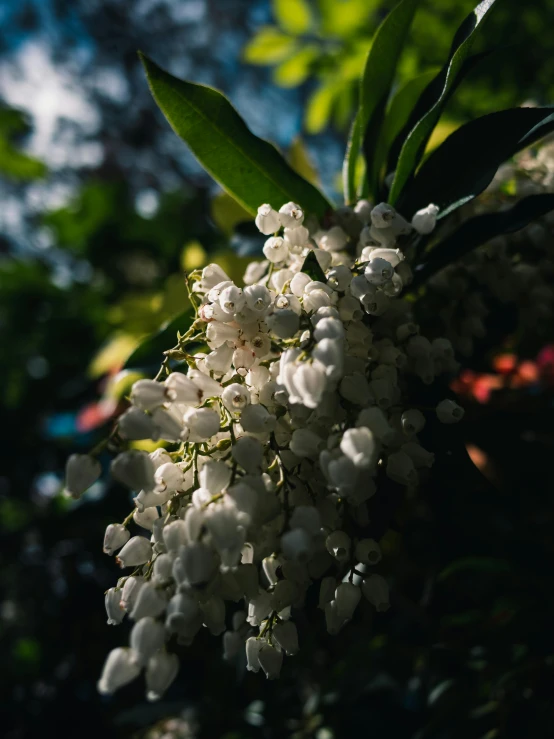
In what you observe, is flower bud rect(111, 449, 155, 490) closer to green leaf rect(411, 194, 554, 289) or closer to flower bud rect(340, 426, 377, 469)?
flower bud rect(340, 426, 377, 469)

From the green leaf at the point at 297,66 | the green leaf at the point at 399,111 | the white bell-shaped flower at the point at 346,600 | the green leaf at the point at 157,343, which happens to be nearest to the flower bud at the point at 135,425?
the white bell-shaped flower at the point at 346,600

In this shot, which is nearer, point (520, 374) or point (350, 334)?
point (350, 334)

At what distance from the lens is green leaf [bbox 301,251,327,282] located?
25.5 inches

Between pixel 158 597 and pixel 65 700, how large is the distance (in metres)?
1.79

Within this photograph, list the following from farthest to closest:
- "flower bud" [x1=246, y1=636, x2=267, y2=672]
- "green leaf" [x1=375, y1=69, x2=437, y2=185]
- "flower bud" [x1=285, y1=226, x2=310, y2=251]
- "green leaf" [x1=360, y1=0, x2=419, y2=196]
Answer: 1. "green leaf" [x1=375, y1=69, x2=437, y2=185]
2. "green leaf" [x1=360, y1=0, x2=419, y2=196]
3. "flower bud" [x1=285, y1=226, x2=310, y2=251]
4. "flower bud" [x1=246, y1=636, x2=267, y2=672]

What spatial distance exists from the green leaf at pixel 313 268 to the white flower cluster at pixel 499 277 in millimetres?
281

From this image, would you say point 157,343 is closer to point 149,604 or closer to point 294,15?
point 149,604

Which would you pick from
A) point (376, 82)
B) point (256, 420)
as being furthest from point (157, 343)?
point (376, 82)

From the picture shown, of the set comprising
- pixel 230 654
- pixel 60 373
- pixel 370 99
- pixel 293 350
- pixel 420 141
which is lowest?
pixel 230 654

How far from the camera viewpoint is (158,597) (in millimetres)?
506

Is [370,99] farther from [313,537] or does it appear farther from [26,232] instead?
[26,232]

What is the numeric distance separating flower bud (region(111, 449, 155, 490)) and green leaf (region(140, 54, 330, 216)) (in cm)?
45

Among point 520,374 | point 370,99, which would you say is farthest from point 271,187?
point 520,374

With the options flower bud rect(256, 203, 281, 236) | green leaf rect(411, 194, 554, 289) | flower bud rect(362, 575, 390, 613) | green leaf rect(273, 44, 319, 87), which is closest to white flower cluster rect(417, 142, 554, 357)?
green leaf rect(411, 194, 554, 289)
